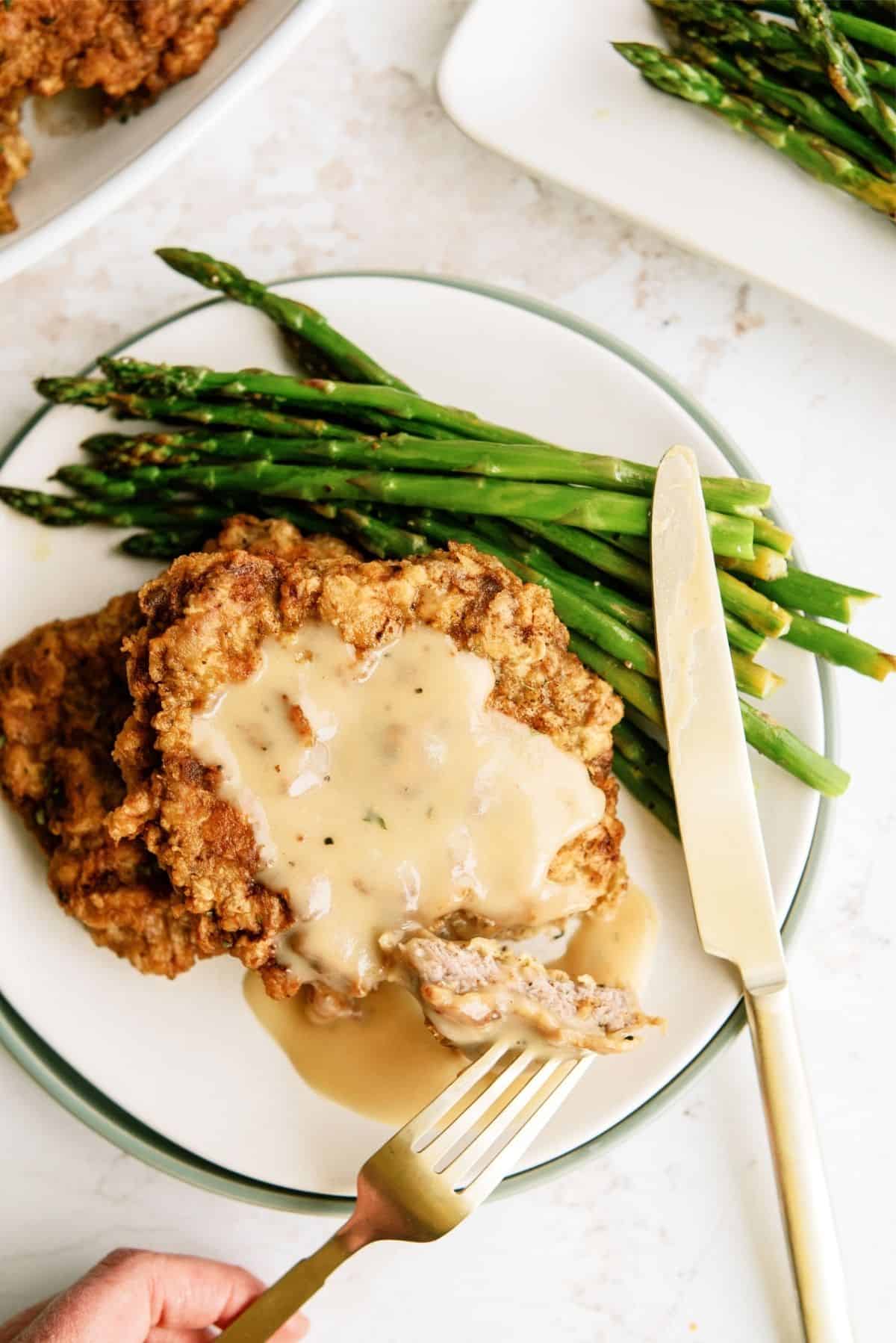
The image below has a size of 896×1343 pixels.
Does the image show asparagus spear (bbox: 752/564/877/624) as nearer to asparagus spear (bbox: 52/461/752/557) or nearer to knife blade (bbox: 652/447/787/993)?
asparagus spear (bbox: 52/461/752/557)

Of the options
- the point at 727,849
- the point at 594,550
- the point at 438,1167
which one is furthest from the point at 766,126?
the point at 438,1167

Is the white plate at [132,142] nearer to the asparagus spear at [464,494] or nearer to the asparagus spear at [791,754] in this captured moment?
the asparagus spear at [464,494]

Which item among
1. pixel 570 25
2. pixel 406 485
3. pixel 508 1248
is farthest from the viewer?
pixel 570 25

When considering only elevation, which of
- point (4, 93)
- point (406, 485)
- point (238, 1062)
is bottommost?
point (238, 1062)

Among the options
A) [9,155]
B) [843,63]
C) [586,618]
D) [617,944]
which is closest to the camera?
[9,155]

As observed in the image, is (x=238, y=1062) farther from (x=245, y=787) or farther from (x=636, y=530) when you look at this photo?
(x=636, y=530)

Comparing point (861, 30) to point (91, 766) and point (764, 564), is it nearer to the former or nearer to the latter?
point (764, 564)

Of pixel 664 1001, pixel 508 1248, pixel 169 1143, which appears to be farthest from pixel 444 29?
pixel 508 1248
